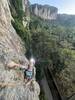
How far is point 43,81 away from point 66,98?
6872mm

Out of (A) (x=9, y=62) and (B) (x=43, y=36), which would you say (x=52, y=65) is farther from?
(A) (x=9, y=62)

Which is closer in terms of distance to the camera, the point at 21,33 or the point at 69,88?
the point at 69,88

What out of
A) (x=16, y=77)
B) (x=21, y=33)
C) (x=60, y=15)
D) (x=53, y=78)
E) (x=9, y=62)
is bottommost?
(x=60, y=15)

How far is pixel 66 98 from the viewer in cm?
2819

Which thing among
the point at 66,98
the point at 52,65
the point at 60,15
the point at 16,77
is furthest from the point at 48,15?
the point at 16,77

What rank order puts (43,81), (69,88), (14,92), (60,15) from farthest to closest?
1. (60,15)
2. (43,81)
3. (69,88)
4. (14,92)

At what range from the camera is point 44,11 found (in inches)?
5458

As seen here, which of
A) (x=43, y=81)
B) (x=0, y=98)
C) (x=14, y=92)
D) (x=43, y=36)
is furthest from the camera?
(x=43, y=36)

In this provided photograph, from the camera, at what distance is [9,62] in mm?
13383

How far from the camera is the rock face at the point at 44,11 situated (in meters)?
125

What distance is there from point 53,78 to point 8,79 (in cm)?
2308

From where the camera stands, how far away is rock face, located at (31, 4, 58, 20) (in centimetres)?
12516

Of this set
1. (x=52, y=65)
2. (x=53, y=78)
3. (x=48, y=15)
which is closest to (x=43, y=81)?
(x=53, y=78)

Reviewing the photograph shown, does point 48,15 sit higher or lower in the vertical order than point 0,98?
lower
